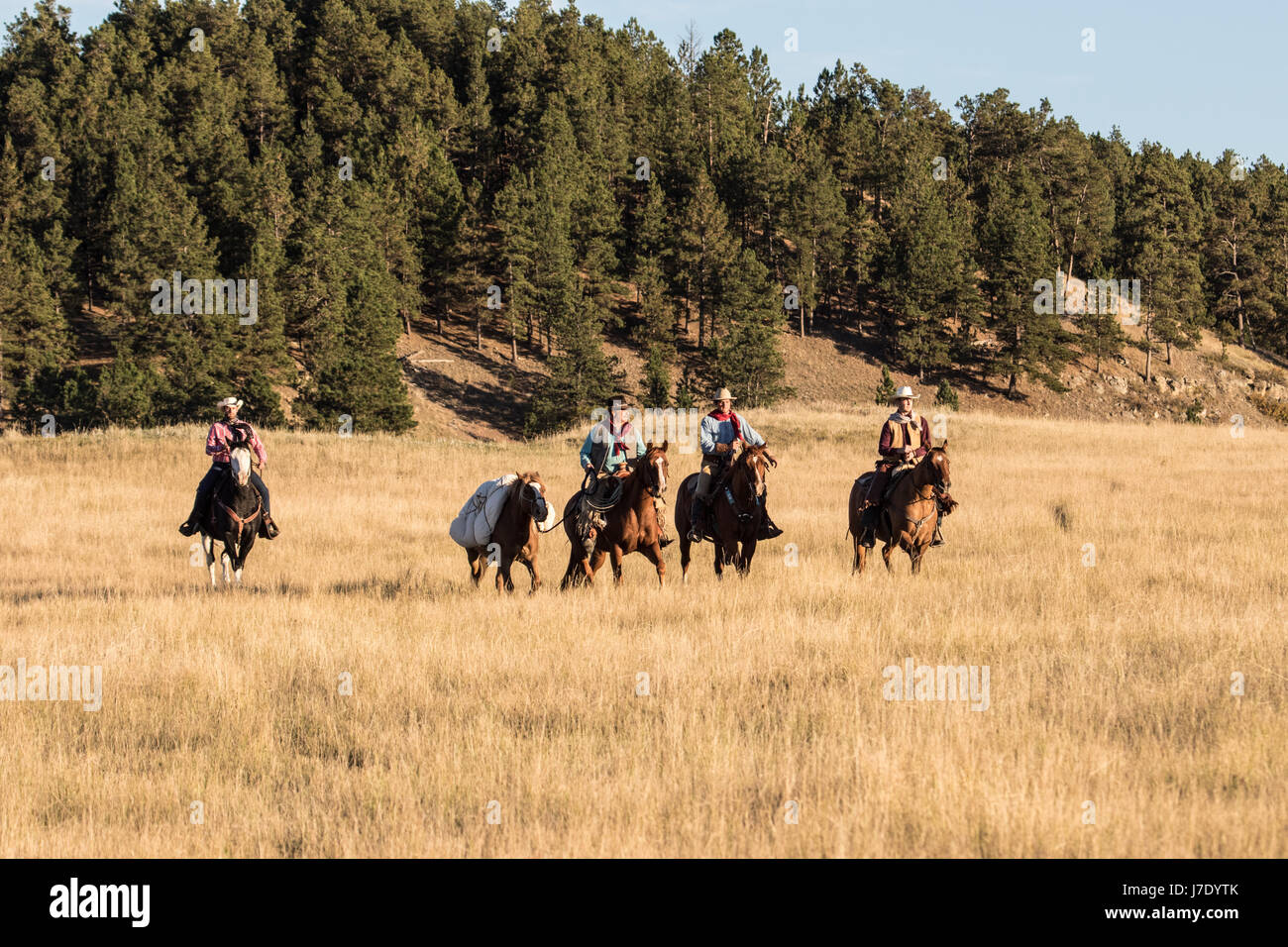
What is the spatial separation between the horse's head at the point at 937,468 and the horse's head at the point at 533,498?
5.02 meters

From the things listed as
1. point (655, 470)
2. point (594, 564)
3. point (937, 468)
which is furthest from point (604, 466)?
point (937, 468)

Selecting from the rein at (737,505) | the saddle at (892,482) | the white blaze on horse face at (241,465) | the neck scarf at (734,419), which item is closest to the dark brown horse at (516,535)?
the rein at (737,505)

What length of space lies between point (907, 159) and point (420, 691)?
91899 mm

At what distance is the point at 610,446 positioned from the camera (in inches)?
558

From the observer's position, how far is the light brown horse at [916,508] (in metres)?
13.8

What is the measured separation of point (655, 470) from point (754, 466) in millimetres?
1587

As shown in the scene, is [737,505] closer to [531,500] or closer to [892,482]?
[892,482]

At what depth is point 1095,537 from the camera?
734 inches

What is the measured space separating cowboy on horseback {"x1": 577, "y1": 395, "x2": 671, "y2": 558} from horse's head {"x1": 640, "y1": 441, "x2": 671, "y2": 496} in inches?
29.0

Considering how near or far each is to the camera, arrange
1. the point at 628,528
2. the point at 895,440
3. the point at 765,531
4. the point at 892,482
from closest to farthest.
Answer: the point at 628,528, the point at 765,531, the point at 892,482, the point at 895,440

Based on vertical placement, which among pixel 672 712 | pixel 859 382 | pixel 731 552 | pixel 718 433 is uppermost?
pixel 859 382

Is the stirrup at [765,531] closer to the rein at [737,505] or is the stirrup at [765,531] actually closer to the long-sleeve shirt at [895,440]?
the rein at [737,505]

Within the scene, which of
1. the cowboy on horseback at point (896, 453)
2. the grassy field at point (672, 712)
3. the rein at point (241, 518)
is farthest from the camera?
the rein at point (241, 518)
